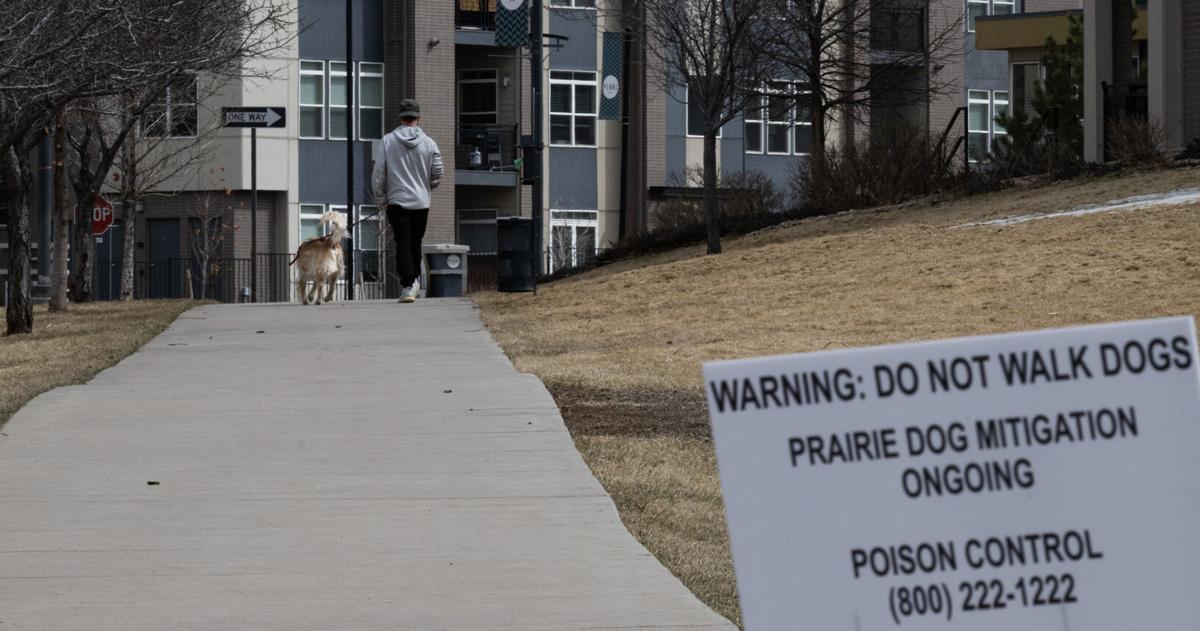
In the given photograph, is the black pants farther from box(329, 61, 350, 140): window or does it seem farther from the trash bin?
box(329, 61, 350, 140): window

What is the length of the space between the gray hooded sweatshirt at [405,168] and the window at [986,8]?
3837 cm

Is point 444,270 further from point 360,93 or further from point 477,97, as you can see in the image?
point 477,97

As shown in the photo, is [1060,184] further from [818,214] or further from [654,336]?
[654,336]

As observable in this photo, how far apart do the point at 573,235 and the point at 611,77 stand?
5636 mm

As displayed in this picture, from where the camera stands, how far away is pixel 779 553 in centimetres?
353

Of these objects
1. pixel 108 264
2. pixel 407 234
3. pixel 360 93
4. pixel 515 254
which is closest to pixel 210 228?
pixel 108 264

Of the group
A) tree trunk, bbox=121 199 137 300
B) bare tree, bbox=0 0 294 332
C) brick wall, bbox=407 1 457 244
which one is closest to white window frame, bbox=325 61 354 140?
brick wall, bbox=407 1 457 244

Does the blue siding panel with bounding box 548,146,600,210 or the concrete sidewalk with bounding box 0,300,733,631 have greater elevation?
the blue siding panel with bounding box 548,146,600,210

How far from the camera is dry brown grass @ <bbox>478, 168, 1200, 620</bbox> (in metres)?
11.2

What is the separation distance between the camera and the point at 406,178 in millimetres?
20984

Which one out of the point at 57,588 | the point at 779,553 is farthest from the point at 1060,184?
the point at 779,553

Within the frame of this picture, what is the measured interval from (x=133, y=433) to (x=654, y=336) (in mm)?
7010

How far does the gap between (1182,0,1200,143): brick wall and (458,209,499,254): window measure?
78.9ft

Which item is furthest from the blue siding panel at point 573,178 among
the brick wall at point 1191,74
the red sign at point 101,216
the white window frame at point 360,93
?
the brick wall at point 1191,74
